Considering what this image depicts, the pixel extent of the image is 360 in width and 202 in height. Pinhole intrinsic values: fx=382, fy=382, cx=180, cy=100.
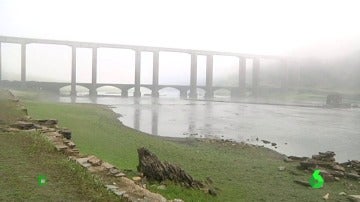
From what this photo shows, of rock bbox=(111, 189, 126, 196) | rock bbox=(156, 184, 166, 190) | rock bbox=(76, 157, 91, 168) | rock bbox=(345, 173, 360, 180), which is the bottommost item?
rock bbox=(345, 173, 360, 180)

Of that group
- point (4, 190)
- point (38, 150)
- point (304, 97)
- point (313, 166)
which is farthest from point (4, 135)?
point (304, 97)

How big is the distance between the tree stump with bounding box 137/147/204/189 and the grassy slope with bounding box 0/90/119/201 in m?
2.95

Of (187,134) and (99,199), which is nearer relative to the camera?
(99,199)

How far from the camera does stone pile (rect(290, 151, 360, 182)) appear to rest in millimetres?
18859

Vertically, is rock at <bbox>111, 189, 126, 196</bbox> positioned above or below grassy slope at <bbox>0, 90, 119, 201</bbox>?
below

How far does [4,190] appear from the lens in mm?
8781

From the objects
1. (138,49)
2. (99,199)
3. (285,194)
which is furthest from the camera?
(138,49)

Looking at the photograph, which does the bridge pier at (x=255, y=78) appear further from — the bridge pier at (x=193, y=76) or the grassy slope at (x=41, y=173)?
the grassy slope at (x=41, y=173)

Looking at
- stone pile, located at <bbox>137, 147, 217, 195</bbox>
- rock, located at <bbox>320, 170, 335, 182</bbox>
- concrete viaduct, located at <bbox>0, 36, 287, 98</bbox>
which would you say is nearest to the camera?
stone pile, located at <bbox>137, 147, 217, 195</bbox>

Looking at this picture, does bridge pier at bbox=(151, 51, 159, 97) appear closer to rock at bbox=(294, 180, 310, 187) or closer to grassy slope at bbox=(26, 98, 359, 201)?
grassy slope at bbox=(26, 98, 359, 201)

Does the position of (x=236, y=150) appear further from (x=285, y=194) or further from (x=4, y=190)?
(x=4, y=190)

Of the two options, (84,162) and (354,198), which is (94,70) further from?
(84,162)

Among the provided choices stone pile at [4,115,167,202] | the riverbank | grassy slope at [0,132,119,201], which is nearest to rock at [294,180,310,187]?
the riverbank

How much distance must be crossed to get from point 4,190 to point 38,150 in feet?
15.4
